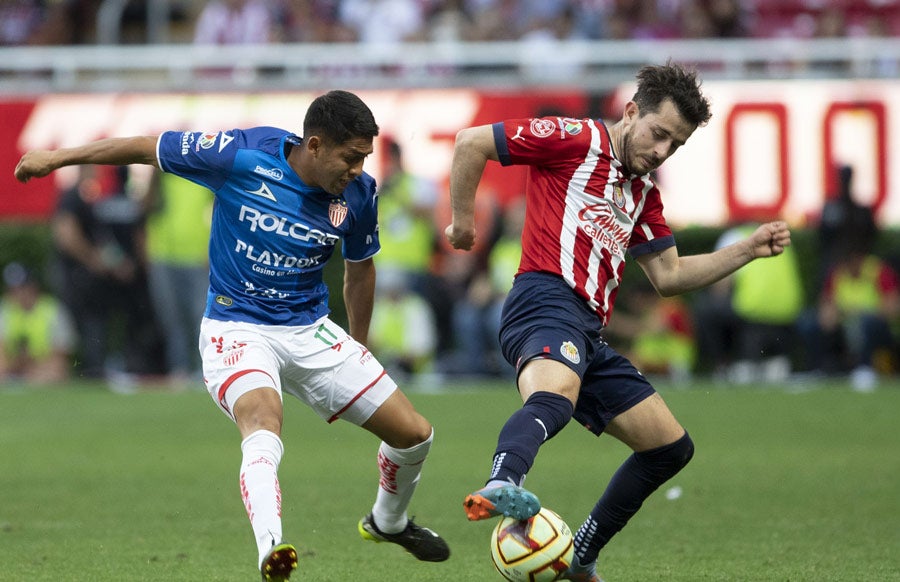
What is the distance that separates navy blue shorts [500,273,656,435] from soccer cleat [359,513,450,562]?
110 cm

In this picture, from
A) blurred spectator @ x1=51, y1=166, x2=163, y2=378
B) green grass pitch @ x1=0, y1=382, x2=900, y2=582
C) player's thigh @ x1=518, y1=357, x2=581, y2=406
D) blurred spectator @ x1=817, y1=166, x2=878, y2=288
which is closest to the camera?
player's thigh @ x1=518, y1=357, x2=581, y2=406

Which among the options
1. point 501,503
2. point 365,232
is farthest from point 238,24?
point 501,503

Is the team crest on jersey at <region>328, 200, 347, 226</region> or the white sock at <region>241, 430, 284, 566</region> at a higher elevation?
the team crest on jersey at <region>328, 200, 347, 226</region>

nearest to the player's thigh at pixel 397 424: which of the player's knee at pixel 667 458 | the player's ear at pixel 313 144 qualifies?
the player's knee at pixel 667 458

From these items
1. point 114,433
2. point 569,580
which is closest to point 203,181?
point 569,580

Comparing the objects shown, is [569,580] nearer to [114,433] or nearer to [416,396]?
[114,433]

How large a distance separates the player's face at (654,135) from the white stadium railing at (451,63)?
11152 millimetres

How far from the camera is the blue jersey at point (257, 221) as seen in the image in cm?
621

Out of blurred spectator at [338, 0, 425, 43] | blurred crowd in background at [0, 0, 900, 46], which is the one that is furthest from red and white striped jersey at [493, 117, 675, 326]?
blurred spectator at [338, 0, 425, 43]

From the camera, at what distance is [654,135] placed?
595cm

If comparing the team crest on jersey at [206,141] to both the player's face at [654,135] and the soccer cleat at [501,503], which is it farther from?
the soccer cleat at [501,503]

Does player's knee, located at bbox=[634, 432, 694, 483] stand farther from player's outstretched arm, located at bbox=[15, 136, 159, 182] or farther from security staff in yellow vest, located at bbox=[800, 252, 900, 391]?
security staff in yellow vest, located at bbox=[800, 252, 900, 391]

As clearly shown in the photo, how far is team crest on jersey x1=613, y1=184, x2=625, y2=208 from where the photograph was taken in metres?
6.13

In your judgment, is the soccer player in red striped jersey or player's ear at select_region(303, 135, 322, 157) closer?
the soccer player in red striped jersey
